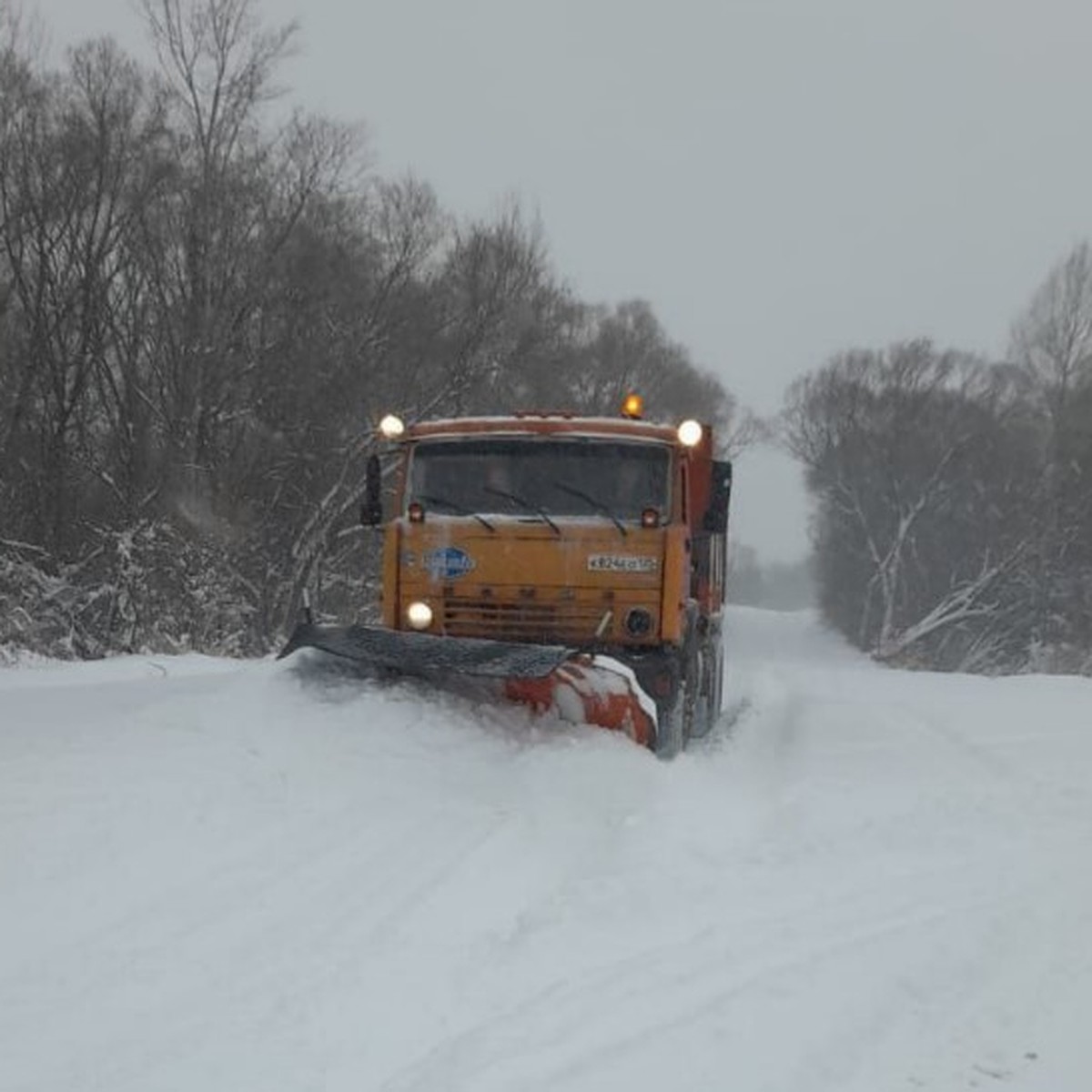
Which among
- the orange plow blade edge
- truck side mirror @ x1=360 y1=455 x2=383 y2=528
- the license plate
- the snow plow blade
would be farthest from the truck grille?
truck side mirror @ x1=360 y1=455 x2=383 y2=528

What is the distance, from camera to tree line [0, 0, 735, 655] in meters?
19.7

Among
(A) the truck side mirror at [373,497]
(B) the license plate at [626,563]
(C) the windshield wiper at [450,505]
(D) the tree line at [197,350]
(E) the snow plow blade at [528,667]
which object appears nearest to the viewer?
(E) the snow plow blade at [528,667]

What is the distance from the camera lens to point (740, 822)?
6.11 metres

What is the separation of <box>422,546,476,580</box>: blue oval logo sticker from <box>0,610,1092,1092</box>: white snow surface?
150cm

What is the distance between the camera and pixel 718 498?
9531 millimetres

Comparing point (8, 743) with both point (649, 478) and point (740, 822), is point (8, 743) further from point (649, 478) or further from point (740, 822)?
point (649, 478)

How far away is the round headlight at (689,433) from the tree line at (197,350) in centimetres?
1093

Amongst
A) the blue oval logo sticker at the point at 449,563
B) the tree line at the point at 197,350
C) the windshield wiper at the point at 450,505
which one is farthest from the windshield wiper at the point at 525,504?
the tree line at the point at 197,350

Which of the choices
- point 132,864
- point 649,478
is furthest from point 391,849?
point 649,478

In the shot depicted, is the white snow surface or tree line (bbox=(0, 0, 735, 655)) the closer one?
the white snow surface

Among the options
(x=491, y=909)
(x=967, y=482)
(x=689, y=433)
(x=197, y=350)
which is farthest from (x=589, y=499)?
(x=967, y=482)

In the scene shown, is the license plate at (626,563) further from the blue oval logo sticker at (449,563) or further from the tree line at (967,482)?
the tree line at (967,482)

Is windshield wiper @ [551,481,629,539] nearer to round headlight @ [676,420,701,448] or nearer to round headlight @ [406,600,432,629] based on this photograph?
round headlight @ [676,420,701,448]

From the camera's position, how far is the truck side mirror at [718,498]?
31.2ft
